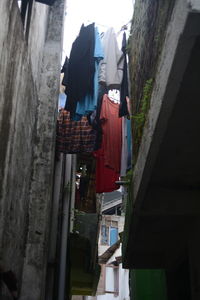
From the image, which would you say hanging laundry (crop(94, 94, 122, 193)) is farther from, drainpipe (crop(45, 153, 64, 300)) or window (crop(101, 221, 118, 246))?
window (crop(101, 221, 118, 246))

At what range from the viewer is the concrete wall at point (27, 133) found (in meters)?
4.73

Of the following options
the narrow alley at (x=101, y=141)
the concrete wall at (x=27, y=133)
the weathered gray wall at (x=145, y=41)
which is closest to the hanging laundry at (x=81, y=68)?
the narrow alley at (x=101, y=141)

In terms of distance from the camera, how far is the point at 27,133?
6512mm

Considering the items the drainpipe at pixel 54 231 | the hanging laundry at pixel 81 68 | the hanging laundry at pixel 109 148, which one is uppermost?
the hanging laundry at pixel 81 68

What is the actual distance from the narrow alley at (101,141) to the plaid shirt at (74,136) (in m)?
0.02

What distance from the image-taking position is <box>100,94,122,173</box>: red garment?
26.1ft

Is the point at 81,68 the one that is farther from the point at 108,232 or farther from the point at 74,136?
the point at 108,232

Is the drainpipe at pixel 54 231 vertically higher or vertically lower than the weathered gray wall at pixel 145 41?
lower

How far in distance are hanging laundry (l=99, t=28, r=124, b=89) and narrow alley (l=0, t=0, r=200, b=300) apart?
0.03 m

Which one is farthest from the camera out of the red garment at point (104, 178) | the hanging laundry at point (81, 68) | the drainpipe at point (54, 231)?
the red garment at point (104, 178)

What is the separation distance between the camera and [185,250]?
6.02m

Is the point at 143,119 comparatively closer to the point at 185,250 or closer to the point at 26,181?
the point at 185,250

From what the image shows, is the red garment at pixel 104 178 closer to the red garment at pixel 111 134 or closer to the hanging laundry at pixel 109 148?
the hanging laundry at pixel 109 148

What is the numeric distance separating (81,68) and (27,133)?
64.5 inches
